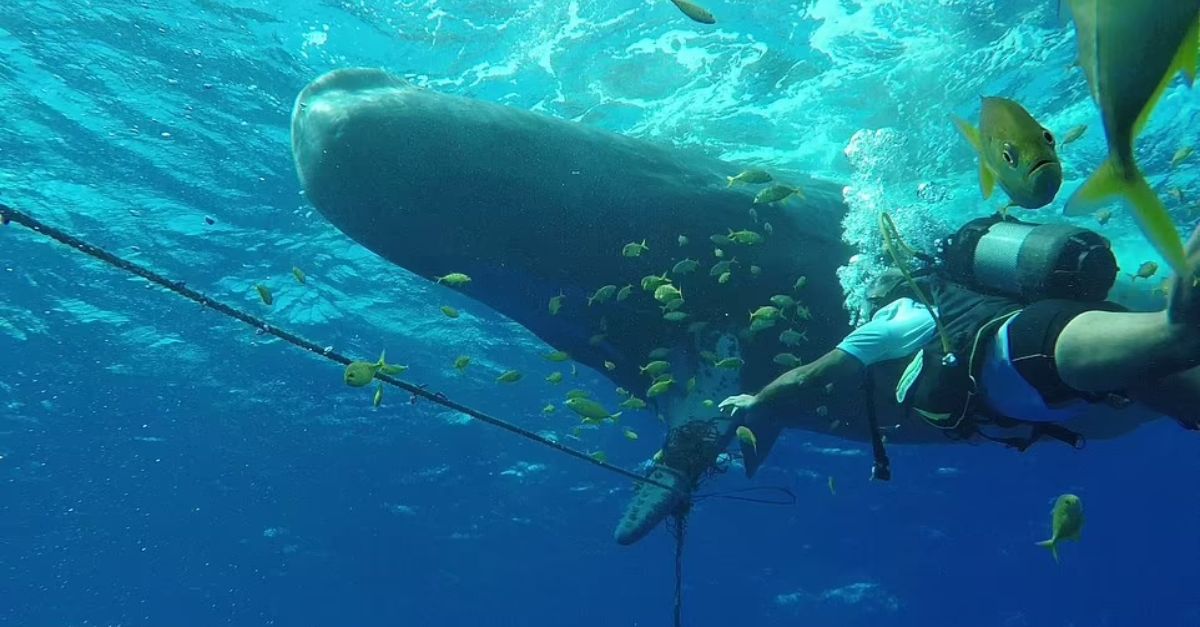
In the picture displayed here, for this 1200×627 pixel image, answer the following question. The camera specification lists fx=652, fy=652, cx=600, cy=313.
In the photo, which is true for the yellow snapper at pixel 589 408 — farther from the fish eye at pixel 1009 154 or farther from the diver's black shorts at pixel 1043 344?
the fish eye at pixel 1009 154

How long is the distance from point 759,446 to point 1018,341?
647 cm

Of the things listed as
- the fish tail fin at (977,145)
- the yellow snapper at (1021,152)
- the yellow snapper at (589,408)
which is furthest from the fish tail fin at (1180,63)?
the yellow snapper at (589,408)

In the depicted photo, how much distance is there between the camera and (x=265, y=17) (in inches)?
408

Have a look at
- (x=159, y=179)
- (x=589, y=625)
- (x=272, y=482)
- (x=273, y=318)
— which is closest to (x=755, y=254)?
(x=159, y=179)

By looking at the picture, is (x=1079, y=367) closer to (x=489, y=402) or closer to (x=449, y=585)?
(x=489, y=402)

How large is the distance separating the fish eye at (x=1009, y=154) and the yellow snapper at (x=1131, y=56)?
0.85m

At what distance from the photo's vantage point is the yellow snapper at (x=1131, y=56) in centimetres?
131

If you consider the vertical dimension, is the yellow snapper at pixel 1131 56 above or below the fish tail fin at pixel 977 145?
above

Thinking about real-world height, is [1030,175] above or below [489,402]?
above

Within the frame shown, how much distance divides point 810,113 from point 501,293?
7.16 m

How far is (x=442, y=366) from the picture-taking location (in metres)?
21.4

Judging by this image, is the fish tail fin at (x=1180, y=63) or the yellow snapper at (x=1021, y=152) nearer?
the fish tail fin at (x=1180, y=63)

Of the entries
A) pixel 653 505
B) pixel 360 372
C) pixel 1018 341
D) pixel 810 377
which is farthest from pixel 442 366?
pixel 1018 341

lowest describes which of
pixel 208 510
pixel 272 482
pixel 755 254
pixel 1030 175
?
pixel 208 510
